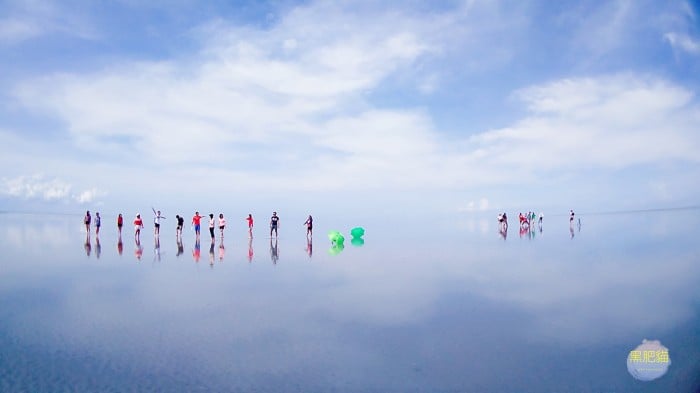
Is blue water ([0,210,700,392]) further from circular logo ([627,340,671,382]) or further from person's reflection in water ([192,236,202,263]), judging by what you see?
person's reflection in water ([192,236,202,263])

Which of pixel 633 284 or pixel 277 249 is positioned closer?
pixel 633 284

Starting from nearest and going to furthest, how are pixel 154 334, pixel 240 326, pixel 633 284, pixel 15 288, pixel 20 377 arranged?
pixel 20 377 → pixel 154 334 → pixel 240 326 → pixel 15 288 → pixel 633 284

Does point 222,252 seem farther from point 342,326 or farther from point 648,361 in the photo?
point 648,361

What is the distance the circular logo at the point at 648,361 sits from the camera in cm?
819

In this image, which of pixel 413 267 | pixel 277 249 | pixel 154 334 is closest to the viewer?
pixel 154 334

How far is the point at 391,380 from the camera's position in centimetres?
787

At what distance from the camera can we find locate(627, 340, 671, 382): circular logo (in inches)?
322

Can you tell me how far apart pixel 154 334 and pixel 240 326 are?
1.97 meters

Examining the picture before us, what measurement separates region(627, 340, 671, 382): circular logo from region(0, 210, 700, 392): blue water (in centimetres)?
17

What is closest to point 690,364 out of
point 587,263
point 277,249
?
point 587,263

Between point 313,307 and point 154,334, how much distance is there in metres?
4.43

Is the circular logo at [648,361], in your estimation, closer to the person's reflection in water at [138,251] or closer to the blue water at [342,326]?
the blue water at [342,326]

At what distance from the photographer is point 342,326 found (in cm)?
1098

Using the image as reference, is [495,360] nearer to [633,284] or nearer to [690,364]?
[690,364]
